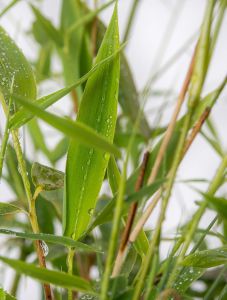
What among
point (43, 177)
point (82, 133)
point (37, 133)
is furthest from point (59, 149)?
point (82, 133)

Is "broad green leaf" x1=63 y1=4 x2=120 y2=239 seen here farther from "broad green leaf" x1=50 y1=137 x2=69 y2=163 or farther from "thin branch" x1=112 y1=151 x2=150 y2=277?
"broad green leaf" x1=50 y1=137 x2=69 y2=163

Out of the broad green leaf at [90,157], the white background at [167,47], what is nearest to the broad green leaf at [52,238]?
the broad green leaf at [90,157]

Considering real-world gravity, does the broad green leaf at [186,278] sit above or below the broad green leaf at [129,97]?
below

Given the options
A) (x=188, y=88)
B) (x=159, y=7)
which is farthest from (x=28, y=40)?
(x=188, y=88)

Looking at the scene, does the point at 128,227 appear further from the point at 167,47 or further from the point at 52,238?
the point at 167,47

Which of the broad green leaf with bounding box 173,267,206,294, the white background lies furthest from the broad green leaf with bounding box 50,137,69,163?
the broad green leaf with bounding box 173,267,206,294

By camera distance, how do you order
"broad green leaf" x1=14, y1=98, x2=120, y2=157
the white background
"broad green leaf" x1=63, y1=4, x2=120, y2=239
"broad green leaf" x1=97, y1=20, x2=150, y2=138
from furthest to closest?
the white background < "broad green leaf" x1=97, y1=20, x2=150, y2=138 < "broad green leaf" x1=63, y1=4, x2=120, y2=239 < "broad green leaf" x1=14, y1=98, x2=120, y2=157

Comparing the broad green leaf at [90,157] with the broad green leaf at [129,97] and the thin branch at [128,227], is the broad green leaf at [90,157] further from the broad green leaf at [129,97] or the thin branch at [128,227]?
the broad green leaf at [129,97]
